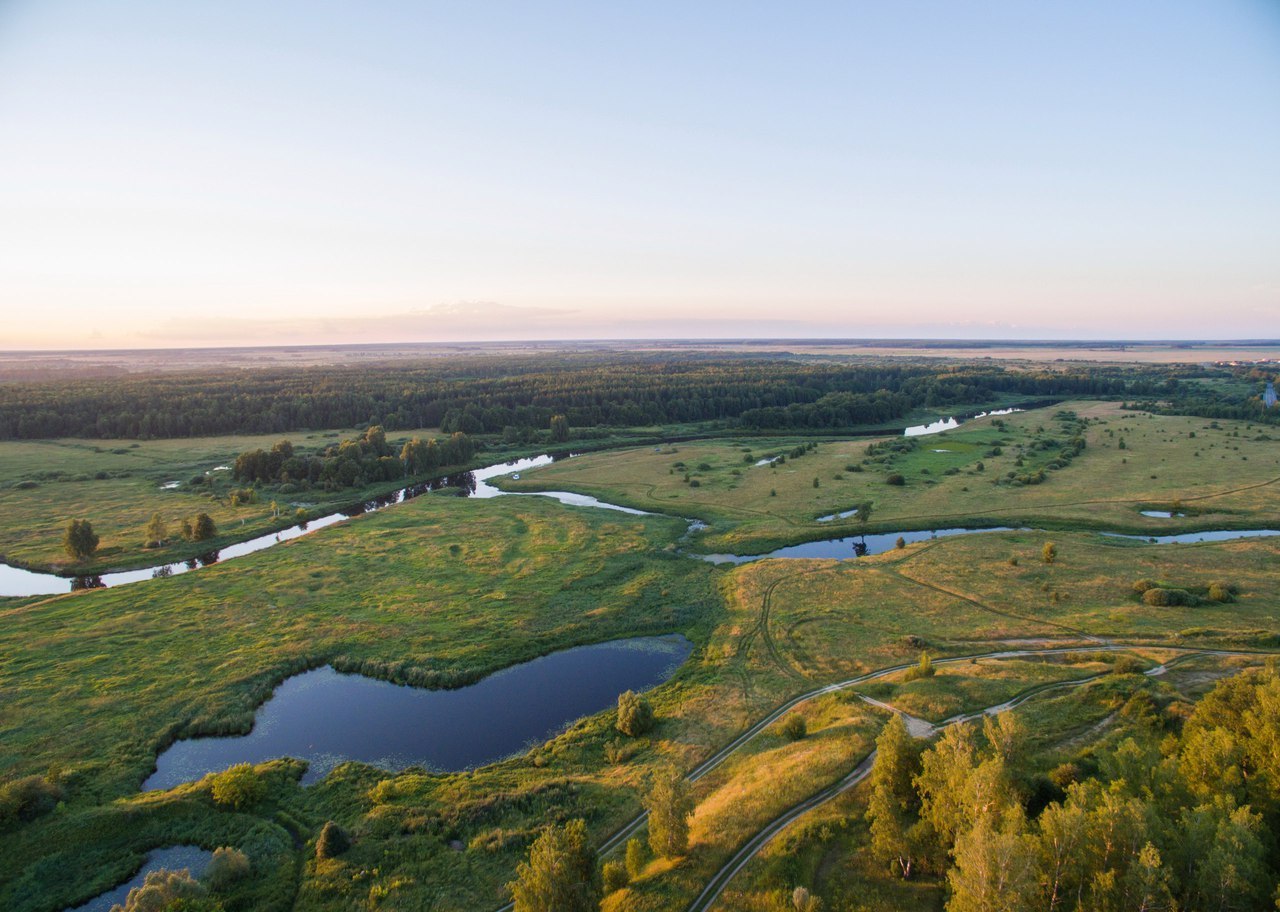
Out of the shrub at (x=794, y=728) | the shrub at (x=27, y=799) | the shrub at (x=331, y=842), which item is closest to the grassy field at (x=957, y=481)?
the shrub at (x=794, y=728)

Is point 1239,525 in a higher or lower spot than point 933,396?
lower

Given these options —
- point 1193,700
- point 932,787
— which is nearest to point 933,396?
point 1193,700

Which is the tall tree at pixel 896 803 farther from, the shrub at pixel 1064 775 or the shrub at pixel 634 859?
the shrub at pixel 634 859

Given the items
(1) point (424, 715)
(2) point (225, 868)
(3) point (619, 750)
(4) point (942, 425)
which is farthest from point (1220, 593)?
(4) point (942, 425)

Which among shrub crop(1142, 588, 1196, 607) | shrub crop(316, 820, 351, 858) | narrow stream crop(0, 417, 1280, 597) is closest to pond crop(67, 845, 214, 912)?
shrub crop(316, 820, 351, 858)

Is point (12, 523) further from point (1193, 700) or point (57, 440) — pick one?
point (1193, 700)

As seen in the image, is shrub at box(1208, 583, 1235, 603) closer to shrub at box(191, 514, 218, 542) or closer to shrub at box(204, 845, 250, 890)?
shrub at box(204, 845, 250, 890)
